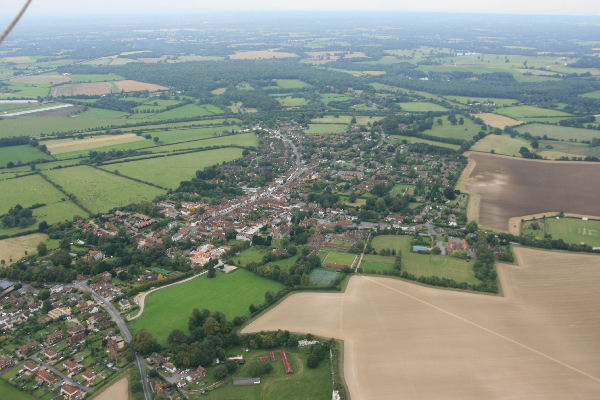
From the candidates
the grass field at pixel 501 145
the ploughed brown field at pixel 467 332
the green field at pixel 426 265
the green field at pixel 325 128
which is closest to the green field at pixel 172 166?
the green field at pixel 325 128

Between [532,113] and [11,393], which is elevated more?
[532,113]

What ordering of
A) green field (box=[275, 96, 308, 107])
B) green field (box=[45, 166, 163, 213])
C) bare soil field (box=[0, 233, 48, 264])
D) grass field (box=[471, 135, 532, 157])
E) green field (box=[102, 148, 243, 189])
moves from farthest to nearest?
green field (box=[275, 96, 308, 107]) < grass field (box=[471, 135, 532, 157]) < green field (box=[102, 148, 243, 189]) < green field (box=[45, 166, 163, 213]) < bare soil field (box=[0, 233, 48, 264])

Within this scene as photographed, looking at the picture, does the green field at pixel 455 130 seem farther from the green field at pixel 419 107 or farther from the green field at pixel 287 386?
the green field at pixel 287 386

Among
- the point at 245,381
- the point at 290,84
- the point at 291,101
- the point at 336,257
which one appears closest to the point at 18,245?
the point at 245,381

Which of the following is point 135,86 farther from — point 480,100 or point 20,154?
point 480,100

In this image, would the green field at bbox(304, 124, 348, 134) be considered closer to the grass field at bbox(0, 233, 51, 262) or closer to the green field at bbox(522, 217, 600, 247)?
the green field at bbox(522, 217, 600, 247)

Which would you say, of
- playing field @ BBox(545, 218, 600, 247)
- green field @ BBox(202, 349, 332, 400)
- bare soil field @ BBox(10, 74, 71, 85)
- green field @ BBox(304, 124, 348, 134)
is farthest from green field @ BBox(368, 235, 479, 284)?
bare soil field @ BBox(10, 74, 71, 85)
